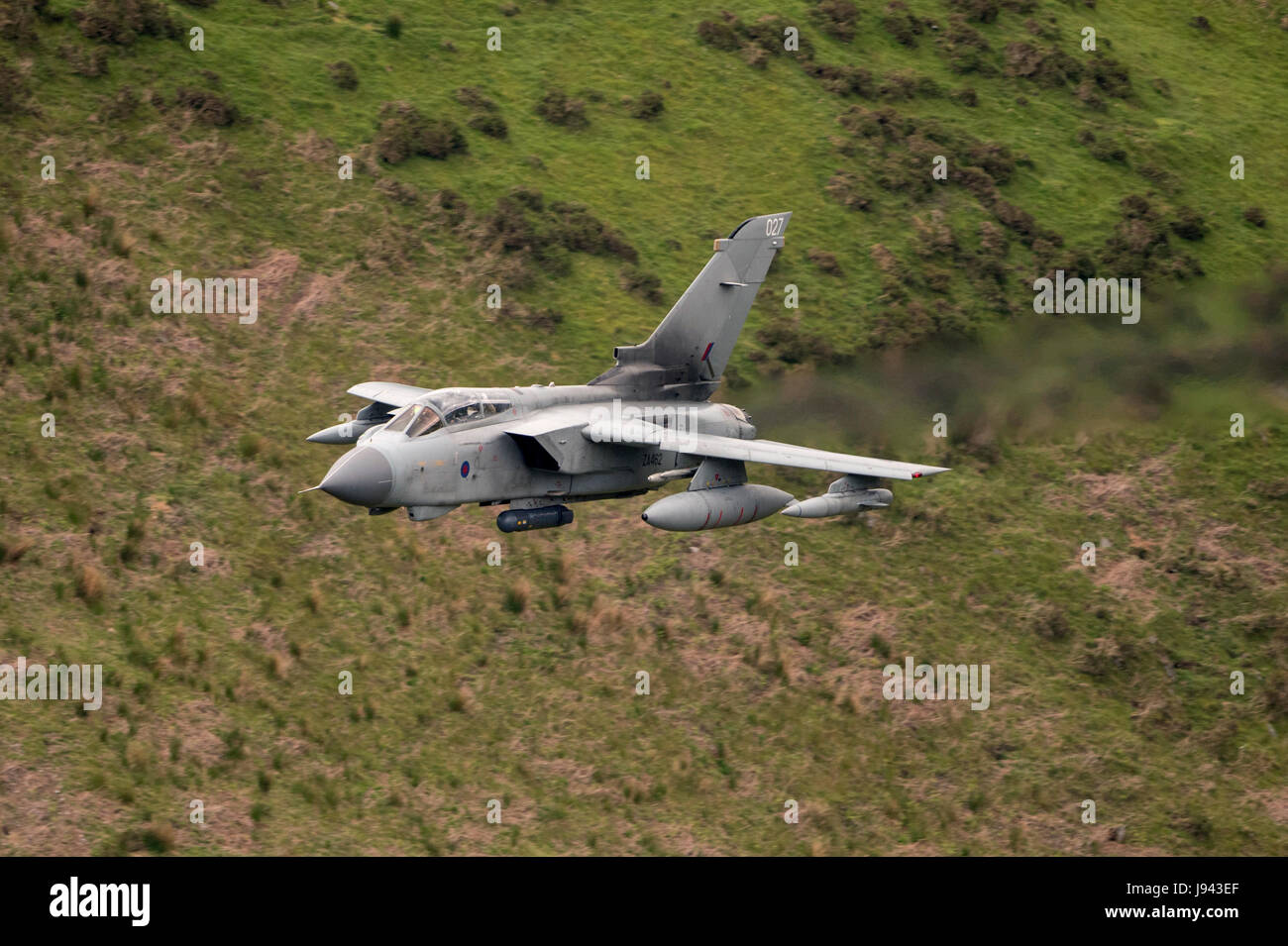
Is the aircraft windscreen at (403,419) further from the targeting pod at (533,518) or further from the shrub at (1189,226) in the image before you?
the shrub at (1189,226)

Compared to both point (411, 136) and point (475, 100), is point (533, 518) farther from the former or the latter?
point (475, 100)

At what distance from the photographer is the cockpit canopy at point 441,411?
3225 centimetres

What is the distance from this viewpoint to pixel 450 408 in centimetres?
3266

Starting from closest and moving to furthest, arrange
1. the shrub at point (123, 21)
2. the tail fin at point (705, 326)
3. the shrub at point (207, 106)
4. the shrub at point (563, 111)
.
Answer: the tail fin at point (705, 326), the shrub at point (207, 106), the shrub at point (123, 21), the shrub at point (563, 111)

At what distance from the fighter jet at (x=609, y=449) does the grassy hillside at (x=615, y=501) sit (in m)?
8.04

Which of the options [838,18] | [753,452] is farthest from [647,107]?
[753,452]

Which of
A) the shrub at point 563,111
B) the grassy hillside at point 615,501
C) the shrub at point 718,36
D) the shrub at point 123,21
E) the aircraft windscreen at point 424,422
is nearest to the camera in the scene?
the aircraft windscreen at point 424,422

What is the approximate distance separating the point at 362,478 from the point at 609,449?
6054 millimetres

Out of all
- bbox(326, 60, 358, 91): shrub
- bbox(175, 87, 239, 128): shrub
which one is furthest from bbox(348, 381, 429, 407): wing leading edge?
bbox(326, 60, 358, 91): shrub

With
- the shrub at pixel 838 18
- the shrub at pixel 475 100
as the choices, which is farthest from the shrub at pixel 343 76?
the shrub at pixel 838 18

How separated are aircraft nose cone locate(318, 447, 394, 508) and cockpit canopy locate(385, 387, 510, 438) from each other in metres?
1.17

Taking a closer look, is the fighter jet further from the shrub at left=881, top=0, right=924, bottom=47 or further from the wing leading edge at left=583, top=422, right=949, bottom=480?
the shrub at left=881, top=0, right=924, bottom=47

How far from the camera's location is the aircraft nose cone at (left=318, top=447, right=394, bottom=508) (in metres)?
30.6

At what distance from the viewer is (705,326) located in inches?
1484
